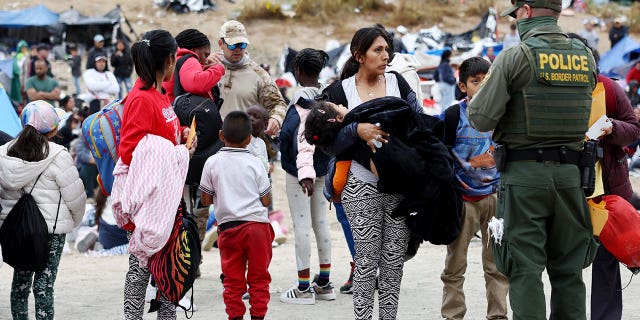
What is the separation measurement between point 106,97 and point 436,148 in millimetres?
15364

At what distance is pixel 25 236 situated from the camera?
21.0 ft

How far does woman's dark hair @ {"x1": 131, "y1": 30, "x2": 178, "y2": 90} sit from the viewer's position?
596 cm

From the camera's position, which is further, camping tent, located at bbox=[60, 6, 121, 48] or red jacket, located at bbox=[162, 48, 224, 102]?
camping tent, located at bbox=[60, 6, 121, 48]

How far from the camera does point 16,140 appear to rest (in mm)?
6609

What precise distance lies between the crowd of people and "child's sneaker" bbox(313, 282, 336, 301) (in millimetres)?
1055

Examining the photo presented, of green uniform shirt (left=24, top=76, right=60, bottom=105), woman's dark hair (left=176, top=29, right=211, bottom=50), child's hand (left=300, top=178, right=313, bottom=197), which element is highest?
woman's dark hair (left=176, top=29, right=211, bottom=50)

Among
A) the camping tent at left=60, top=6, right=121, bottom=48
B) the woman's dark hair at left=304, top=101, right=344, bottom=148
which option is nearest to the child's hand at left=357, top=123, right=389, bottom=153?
the woman's dark hair at left=304, top=101, right=344, bottom=148

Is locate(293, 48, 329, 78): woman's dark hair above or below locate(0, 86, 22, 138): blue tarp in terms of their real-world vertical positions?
above

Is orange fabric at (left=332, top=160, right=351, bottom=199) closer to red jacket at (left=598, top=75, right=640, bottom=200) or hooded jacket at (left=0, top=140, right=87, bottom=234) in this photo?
red jacket at (left=598, top=75, right=640, bottom=200)

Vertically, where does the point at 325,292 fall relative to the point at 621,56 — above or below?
above

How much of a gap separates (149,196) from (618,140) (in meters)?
2.90

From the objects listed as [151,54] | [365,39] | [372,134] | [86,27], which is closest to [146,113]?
[151,54]

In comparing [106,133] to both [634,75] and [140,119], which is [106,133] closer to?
[140,119]

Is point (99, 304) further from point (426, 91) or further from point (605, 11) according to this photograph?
point (605, 11)
